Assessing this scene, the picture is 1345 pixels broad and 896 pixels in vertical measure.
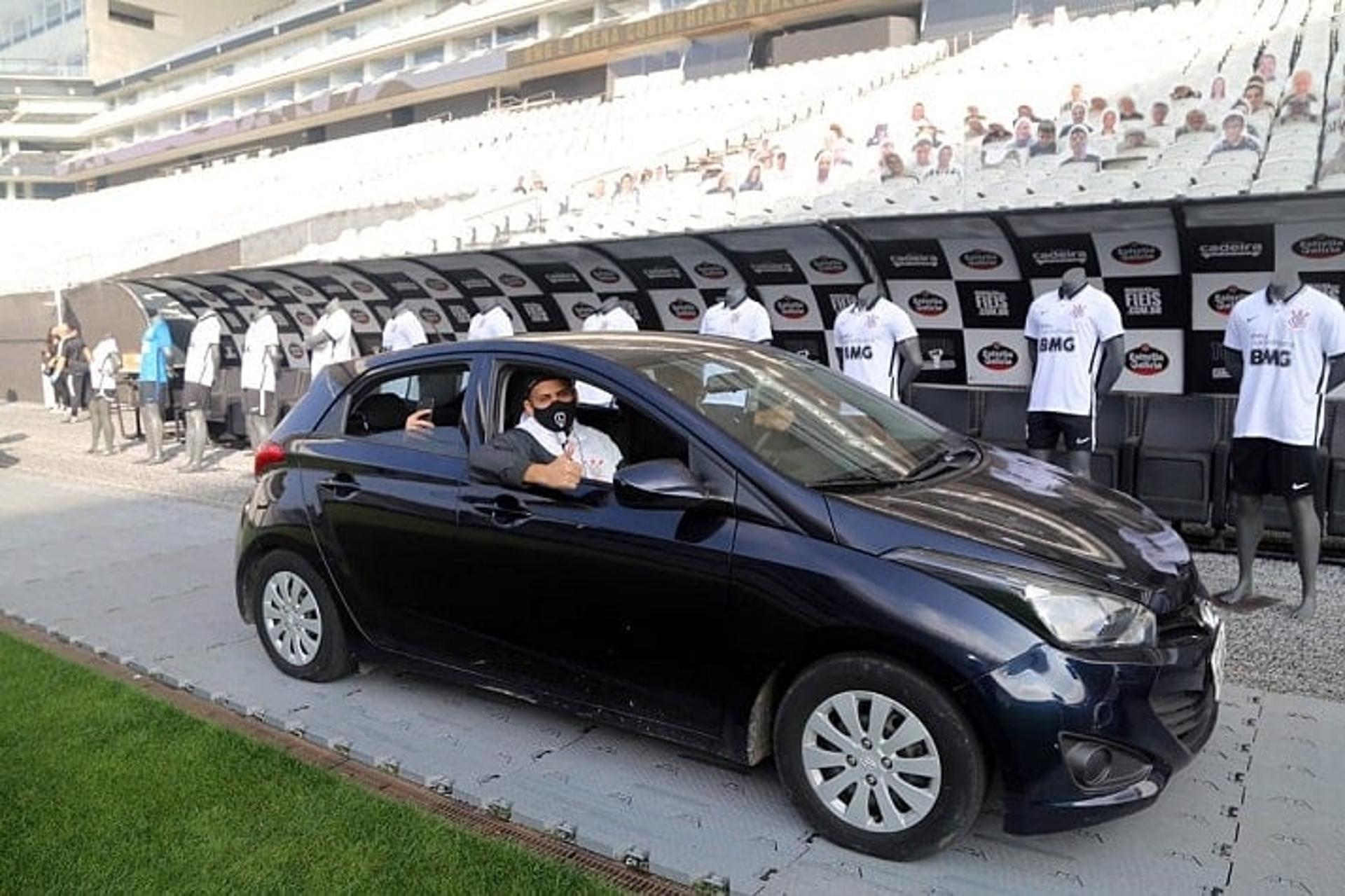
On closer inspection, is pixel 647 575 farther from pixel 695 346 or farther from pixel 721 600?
pixel 695 346

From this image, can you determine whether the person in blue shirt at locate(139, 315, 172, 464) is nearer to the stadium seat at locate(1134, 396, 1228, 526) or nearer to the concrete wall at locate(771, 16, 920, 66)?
the stadium seat at locate(1134, 396, 1228, 526)

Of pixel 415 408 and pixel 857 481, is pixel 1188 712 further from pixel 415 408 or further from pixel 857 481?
pixel 415 408

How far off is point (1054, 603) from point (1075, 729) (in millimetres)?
Result: 354

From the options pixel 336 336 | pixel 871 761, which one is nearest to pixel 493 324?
pixel 336 336

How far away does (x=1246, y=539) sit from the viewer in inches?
227

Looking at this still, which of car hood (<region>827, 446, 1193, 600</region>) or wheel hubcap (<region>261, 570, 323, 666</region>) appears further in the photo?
wheel hubcap (<region>261, 570, 323, 666</region>)

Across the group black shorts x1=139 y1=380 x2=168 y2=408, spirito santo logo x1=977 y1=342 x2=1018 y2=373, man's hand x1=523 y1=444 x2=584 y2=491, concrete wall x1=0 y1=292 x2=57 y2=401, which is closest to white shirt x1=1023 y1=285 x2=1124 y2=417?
spirito santo logo x1=977 y1=342 x2=1018 y2=373

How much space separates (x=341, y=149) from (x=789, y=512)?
48.8 m

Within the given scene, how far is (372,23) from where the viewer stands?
65812 millimetres

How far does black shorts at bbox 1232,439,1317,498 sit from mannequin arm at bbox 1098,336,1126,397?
115 cm

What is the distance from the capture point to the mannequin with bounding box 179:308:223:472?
11.7 metres

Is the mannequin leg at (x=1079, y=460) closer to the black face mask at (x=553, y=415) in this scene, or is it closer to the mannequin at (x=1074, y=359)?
the mannequin at (x=1074, y=359)

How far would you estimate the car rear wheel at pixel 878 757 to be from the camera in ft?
9.80

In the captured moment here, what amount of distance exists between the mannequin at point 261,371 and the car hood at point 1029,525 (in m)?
9.53
